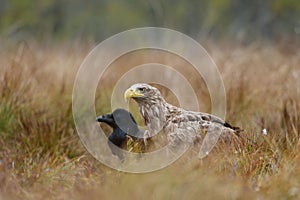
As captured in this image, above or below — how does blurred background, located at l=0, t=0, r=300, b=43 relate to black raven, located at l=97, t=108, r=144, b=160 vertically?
above

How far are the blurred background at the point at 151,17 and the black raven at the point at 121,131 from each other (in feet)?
11.2

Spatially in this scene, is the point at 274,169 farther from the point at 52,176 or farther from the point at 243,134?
the point at 52,176

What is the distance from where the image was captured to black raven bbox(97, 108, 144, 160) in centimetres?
437

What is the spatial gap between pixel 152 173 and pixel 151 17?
18209mm

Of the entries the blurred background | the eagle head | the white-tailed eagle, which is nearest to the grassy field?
the white-tailed eagle

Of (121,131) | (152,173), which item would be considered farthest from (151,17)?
(152,173)

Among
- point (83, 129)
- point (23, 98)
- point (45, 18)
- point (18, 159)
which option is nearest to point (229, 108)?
point (83, 129)

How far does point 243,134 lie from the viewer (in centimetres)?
427

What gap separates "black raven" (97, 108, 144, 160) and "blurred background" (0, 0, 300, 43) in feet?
11.2

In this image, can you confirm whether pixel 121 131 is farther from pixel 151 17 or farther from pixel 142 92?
Result: pixel 151 17

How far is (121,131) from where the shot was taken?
4.53 metres

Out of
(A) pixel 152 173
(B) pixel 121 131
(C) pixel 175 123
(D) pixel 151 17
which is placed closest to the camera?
(A) pixel 152 173

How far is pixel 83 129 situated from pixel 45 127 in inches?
14.7

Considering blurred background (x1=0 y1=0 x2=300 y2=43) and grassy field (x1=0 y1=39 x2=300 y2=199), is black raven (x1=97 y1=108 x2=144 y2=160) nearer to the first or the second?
grassy field (x1=0 y1=39 x2=300 y2=199)
